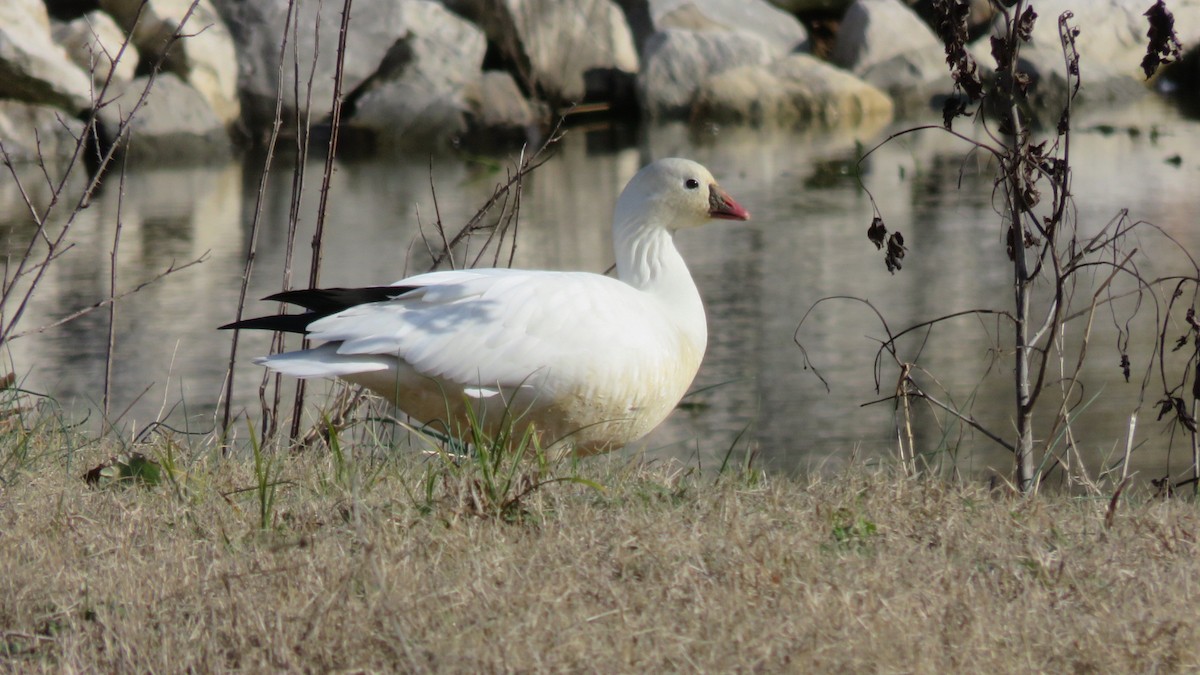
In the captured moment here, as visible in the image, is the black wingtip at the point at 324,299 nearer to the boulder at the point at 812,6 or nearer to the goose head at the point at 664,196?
the goose head at the point at 664,196

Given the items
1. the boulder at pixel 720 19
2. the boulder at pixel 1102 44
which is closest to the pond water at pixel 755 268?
the boulder at pixel 1102 44

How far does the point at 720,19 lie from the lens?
19.8 meters

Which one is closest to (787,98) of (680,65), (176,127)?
(680,65)

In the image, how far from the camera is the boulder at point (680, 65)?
1805 cm

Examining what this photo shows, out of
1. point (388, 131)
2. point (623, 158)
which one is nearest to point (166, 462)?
point (623, 158)

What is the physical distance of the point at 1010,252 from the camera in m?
3.56

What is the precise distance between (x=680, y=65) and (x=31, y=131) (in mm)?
7491

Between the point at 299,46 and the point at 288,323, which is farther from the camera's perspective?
the point at 299,46

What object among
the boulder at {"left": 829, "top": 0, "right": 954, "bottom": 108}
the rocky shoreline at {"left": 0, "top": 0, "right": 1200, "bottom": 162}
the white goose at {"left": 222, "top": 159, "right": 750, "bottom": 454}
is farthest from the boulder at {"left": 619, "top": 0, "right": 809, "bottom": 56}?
the white goose at {"left": 222, "top": 159, "right": 750, "bottom": 454}

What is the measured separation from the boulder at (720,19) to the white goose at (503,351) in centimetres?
1562

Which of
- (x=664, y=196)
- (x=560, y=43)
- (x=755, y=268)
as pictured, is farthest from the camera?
(x=560, y=43)

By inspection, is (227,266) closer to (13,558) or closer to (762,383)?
(762,383)

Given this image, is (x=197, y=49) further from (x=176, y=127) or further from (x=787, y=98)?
(x=787, y=98)

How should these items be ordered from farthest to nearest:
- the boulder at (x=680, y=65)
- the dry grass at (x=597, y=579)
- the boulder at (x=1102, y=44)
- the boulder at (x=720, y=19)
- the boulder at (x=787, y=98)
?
the boulder at (x=720, y=19), the boulder at (x=1102, y=44), the boulder at (x=680, y=65), the boulder at (x=787, y=98), the dry grass at (x=597, y=579)
